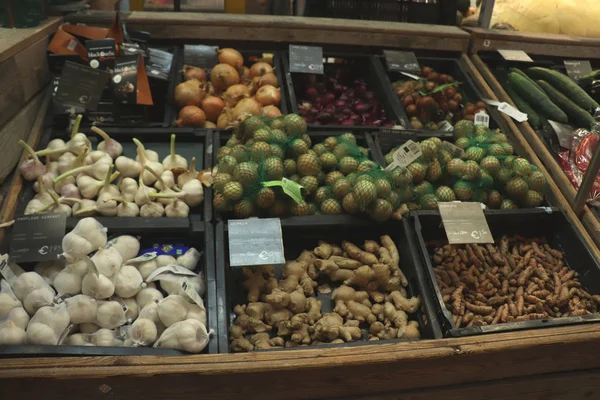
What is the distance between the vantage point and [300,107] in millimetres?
2828

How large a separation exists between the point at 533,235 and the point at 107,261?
6.20 feet

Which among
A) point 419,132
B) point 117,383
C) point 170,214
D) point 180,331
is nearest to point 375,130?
point 419,132

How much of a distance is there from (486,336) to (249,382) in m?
0.82

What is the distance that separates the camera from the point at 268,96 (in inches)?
108

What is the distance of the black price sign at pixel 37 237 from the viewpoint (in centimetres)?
171

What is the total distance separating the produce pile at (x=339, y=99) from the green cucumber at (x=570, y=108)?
1.10 m

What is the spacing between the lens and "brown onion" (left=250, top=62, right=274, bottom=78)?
9.68 ft

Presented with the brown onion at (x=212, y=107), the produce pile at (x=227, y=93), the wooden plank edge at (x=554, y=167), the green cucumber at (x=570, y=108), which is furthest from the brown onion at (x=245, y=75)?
the green cucumber at (x=570, y=108)

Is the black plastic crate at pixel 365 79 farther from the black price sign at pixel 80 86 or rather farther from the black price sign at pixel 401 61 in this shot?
the black price sign at pixel 80 86

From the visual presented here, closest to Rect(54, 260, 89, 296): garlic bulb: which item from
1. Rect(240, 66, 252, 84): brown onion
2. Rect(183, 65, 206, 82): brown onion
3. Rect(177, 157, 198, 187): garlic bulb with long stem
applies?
Rect(177, 157, 198, 187): garlic bulb with long stem

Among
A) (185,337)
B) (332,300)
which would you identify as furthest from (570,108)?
(185,337)

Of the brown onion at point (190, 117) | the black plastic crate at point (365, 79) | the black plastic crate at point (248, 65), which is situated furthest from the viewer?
the black plastic crate at point (365, 79)

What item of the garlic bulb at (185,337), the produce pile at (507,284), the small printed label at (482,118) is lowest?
the produce pile at (507,284)

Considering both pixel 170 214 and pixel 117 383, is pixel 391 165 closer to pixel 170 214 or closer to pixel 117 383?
pixel 170 214
